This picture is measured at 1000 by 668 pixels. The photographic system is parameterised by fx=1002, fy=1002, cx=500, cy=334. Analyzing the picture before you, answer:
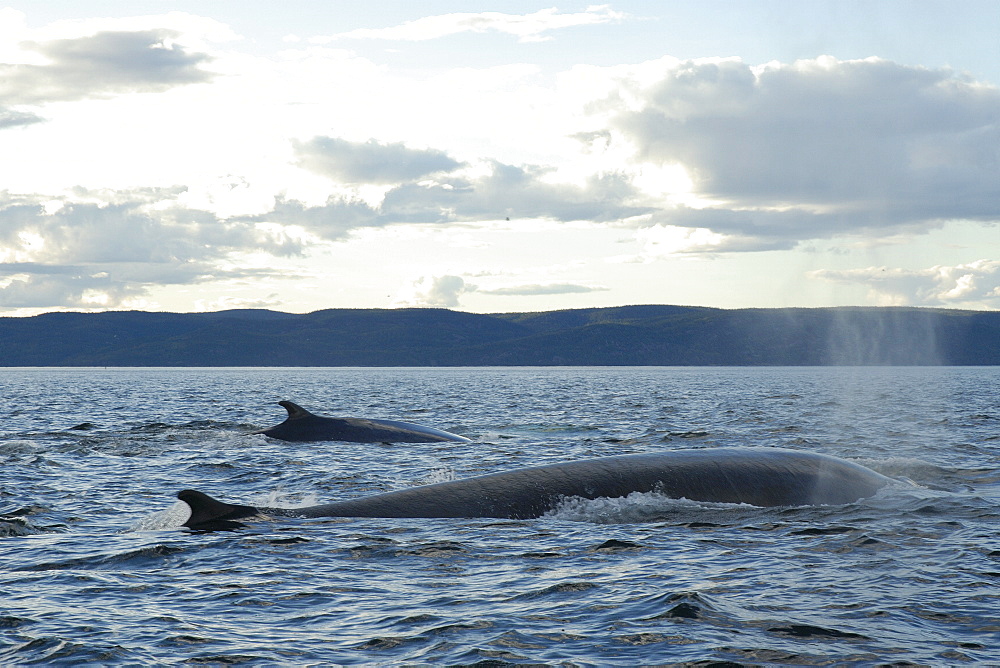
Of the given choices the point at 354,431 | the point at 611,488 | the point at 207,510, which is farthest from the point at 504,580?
the point at 354,431

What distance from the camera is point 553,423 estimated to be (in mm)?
38844

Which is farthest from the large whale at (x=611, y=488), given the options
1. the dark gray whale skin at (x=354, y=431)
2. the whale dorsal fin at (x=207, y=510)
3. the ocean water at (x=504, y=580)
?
the dark gray whale skin at (x=354, y=431)

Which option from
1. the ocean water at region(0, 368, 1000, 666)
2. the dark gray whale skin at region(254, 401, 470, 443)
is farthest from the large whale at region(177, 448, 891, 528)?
the dark gray whale skin at region(254, 401, 470, 443)

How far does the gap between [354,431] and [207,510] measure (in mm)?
14639

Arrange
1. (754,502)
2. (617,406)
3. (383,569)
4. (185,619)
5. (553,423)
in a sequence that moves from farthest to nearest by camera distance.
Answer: (617,406) → (553,423) → (754,502) → (383,569) → (185,619)

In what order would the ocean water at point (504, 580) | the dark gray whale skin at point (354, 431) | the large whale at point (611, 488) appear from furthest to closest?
1. the dark gray whale skin at point (354, 431)
2. the large whale at point (611, 488)
3. the ocean water at point (504, 580)

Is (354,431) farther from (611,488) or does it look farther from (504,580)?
(504,580)

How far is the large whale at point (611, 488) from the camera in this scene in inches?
545

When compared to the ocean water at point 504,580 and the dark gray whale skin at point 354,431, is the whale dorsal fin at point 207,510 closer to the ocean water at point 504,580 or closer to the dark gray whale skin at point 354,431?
the ocean water at point 504,580

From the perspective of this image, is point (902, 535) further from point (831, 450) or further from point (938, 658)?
point (831, 450)

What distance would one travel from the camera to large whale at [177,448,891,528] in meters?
13.8

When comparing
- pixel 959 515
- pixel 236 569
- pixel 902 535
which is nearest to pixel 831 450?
pixel 959 515

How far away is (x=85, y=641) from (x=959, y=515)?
11.7 metres

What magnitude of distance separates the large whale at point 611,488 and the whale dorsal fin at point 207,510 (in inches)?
0.6
